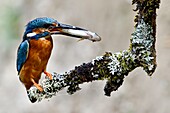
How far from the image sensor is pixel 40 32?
810mm

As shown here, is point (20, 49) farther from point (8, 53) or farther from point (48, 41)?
point (8, 53)

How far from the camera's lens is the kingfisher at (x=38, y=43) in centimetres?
79

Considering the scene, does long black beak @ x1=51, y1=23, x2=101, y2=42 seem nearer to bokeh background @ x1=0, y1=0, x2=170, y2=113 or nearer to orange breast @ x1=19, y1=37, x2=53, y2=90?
orange breast @ x1=19, y1=37, x2=53, y2=90

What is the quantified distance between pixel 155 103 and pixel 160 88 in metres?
0.08

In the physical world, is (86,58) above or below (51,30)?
above

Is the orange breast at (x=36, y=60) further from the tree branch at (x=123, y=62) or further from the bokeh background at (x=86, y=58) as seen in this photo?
the bokeh background at (x=86, y=58)

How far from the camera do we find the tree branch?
0.75 metres

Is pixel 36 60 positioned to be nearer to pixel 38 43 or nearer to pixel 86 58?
pixel 38 43

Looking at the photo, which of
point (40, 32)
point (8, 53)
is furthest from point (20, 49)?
point (8, 53)

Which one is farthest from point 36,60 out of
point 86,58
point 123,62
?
point 86,58

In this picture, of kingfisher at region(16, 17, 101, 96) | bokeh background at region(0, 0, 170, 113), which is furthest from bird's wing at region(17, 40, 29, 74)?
bokeh background at region(0, 0, 170, 113)

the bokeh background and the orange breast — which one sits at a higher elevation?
the bokeh background

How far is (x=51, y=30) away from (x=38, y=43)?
0.12 ft

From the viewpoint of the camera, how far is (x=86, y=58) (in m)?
2.44
